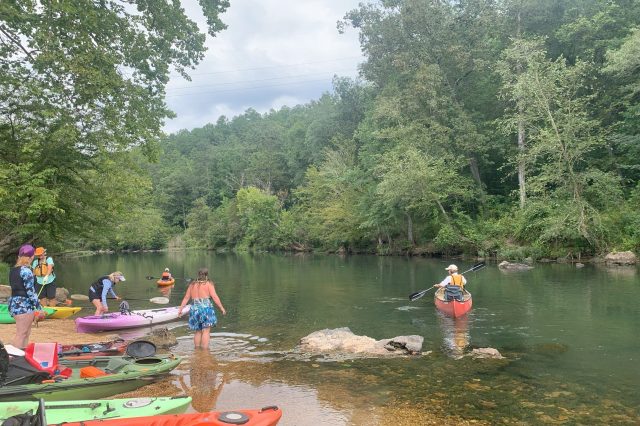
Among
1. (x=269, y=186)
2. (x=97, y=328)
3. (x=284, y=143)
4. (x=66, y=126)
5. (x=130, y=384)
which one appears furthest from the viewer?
(x=284, y=143)

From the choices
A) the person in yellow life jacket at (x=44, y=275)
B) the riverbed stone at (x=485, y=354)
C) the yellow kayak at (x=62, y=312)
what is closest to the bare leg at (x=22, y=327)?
the person in yellow life jacket at (x=44, y=275)

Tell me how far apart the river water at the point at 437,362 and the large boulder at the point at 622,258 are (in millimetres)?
7076

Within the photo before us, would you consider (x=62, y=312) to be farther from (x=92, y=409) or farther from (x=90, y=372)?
(x=92, y=409)

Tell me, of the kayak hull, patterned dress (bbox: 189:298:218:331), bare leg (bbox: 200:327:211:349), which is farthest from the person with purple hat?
bare leg (bbox: 200:327:211:349)

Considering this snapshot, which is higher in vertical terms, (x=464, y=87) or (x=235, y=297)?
(x=464, y=87)

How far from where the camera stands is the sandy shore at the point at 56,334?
33.9 feet

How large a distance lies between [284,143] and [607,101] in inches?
2229

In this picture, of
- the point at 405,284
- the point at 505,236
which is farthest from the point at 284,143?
the point at 405,284

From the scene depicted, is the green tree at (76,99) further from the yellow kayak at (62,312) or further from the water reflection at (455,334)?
the water reflection at (455,334)

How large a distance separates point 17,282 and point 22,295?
0.82ft

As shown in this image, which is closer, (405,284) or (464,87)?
(405,284)

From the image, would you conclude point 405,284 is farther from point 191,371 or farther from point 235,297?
point 191,371

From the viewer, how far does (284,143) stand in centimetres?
8081

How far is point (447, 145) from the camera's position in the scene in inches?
1357
